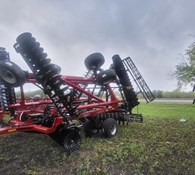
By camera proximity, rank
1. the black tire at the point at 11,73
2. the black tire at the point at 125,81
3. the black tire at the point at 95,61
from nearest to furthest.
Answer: the black tire at the point at 11,73
the black tire at the point at 95,61
the black tire at the point at 125,81

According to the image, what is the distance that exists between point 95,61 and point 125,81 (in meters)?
1.37

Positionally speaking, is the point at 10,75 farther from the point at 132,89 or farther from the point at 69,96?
the point at 132,89

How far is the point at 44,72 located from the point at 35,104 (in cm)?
336

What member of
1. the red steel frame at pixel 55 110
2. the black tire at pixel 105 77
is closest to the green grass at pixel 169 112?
the red steel frame at pixel 55 110

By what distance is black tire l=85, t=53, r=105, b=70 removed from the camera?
338 inches

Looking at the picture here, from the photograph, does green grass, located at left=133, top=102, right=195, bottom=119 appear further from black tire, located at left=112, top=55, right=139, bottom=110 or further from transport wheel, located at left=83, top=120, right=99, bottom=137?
transport wheel, located at left=83, top=120, right=99, bottom=137

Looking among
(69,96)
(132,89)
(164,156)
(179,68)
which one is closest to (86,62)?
(132,89)

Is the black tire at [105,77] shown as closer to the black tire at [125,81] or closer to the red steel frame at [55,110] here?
the red steel frame at [55,110]

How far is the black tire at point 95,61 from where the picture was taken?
28.2 ft

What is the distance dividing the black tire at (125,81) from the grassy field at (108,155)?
153 centimetres

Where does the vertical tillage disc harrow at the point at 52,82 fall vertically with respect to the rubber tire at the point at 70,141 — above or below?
above

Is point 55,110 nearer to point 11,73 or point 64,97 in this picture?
point 64,97

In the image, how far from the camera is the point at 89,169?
5031mm

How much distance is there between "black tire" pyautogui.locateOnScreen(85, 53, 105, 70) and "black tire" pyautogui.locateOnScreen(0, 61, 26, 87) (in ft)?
11.2
